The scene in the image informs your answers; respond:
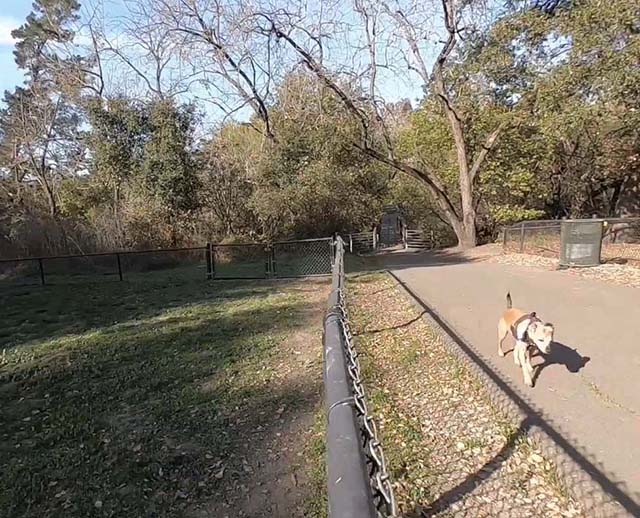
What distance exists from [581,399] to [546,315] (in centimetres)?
292

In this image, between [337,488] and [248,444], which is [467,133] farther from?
[337,488]

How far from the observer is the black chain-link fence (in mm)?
12966

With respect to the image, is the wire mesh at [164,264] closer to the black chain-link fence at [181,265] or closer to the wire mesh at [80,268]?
the black chain-link fence at [181,265]

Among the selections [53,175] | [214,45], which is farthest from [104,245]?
[53,175]

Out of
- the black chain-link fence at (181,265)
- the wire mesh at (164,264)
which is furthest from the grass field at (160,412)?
the wire mesh at (164,264)

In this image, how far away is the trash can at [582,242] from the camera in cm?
1004

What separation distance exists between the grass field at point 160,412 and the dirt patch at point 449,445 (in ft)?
1.98

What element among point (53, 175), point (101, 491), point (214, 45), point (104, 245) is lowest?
point (101, 491)

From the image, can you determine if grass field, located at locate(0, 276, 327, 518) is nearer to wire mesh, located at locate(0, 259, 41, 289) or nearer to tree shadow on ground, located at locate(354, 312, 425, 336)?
tree shadow on ground, located at locate(354, 312, 425, 336)

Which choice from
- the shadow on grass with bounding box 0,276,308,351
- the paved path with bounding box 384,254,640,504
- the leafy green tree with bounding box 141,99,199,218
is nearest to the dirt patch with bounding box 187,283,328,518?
the paved path with bounding box 384,254,640,504

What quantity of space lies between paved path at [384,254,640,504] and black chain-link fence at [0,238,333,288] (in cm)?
442

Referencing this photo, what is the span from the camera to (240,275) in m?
13.1

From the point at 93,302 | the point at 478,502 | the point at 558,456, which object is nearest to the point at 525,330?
the point at 558,456

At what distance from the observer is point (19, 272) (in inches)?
582
